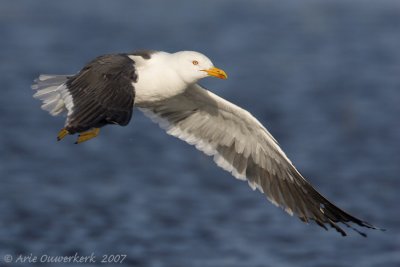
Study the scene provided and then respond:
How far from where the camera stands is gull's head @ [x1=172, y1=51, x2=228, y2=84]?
867 cm

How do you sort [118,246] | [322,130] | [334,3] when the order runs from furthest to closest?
[334,3] → [322,130] → [118,246]

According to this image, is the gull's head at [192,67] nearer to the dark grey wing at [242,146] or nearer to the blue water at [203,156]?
the dark grey wing at [242,146]

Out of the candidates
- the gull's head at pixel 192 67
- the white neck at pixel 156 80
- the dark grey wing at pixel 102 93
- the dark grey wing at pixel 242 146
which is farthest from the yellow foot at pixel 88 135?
the gull's head at pixel 192 67

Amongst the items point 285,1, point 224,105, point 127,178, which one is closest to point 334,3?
point 285,1

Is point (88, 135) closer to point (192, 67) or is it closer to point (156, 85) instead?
point (156, 85)

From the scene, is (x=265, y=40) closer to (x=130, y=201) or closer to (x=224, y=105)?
(x=130, y=201)

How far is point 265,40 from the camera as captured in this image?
A: 20438 mm

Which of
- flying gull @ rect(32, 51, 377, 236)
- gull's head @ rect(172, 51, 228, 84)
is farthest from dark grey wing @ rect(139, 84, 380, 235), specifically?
gull's head @ rect(172, 51, 228, 84)

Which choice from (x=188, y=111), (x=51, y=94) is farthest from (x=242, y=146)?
(x=51, y=94)

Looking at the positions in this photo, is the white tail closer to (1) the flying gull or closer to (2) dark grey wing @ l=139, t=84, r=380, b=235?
(1) the flying gull

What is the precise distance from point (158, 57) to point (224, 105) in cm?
91

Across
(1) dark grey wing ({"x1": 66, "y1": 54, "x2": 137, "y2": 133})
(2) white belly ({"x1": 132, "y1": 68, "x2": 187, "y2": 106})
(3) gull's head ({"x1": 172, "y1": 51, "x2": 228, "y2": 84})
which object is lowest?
(1) dark grey wing ({"x1": 66, "y1": 54, "x2": 137, "y2": 133})

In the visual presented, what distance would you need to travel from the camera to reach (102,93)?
7.83 metres

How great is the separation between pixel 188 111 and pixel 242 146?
0.61 metres
